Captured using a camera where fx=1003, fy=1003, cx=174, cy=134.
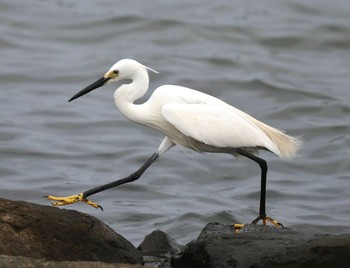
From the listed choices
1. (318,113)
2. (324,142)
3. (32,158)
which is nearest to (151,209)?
(32,158)

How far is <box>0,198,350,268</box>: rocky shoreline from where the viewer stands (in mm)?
6555

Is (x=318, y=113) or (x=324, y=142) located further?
(x=318, y=113)

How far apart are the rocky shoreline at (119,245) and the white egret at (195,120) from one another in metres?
1.20

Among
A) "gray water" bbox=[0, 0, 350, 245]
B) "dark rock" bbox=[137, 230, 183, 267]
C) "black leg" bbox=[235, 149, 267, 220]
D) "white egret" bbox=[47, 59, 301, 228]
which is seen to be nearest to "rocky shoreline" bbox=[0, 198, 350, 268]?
"dark rock" bbox=[137, 230, 183, 267]

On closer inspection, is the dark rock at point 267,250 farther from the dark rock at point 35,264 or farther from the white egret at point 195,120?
the white egret at point 195,120

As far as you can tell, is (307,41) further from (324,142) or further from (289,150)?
(289,150)

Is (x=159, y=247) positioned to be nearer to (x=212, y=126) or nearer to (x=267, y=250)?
(x=212, y=126)

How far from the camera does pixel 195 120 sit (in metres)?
8.52

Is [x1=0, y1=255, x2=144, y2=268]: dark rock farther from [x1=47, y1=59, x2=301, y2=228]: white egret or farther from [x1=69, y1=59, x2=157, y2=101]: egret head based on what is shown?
[x1=69, y1=59, x2=157, y2=101]: egret head

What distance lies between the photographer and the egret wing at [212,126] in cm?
849

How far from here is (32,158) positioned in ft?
43.0

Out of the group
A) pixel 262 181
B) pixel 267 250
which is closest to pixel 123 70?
pixel 262 181

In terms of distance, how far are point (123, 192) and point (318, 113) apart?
15.8 ft

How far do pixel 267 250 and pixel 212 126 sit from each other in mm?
1981
